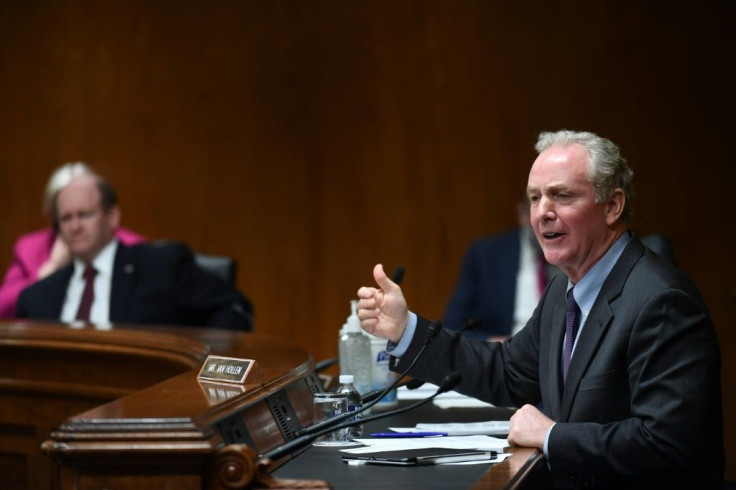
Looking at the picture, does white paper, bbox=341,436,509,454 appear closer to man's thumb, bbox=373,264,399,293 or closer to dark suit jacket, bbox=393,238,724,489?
dark suit jacket, bbox=393,238,724,489

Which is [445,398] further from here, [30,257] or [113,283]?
[30,257]

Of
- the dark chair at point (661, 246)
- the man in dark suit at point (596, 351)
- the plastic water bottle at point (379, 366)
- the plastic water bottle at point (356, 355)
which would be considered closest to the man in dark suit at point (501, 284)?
the dark chair at point (661, 246)

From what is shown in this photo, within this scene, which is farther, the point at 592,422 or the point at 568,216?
the point at 568,216

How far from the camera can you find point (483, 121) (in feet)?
19.0

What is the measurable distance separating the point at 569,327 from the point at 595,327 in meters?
0.13

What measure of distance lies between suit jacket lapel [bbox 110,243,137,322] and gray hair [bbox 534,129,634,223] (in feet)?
8.39

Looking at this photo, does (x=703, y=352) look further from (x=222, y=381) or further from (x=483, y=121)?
(x=483, y=121)

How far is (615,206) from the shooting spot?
2.46 m

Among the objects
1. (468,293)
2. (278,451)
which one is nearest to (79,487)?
(278,451)

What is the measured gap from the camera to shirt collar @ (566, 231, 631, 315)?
244cm

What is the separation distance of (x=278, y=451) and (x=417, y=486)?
0.24 meters

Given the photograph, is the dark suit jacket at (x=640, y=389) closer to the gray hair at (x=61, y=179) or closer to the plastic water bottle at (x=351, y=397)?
the plastic water bottle at (x=351, y=397)

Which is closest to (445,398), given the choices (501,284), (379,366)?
(379,366)

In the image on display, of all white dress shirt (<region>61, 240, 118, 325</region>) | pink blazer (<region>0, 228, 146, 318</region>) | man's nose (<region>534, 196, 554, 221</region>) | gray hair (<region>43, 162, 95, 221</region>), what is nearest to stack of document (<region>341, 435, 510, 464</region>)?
man's nose (<region>534, 196, 554, 221</region>)
